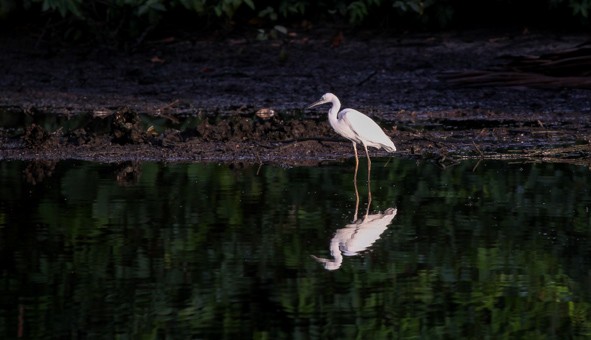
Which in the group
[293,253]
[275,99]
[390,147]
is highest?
[293,253]

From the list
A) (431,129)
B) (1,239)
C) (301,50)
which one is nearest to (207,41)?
(301,50)

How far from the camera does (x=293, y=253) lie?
704 cm

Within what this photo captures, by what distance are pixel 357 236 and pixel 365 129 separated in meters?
2.84

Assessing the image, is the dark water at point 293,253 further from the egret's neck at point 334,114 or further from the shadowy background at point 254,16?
the shadowy background at point 254,16

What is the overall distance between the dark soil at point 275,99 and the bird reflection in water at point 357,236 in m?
2.49

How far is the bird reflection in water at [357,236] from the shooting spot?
271 inches

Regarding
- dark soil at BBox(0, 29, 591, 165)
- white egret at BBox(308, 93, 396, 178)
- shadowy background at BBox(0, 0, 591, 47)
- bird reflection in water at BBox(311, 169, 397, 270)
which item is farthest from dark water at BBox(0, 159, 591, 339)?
shadowy background at BBox(0, 0, 591, 47)


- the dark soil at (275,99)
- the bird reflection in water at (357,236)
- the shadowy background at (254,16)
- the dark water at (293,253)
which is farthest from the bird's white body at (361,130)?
the shadowy background at (254,16)

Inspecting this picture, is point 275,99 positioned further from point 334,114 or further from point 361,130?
point 361,130

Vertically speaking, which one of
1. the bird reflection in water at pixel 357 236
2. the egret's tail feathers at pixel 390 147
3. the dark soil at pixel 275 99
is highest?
the bird reflection in water at pixel 357 236

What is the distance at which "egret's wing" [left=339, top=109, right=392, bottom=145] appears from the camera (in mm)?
10227

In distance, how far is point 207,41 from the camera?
18359 mm

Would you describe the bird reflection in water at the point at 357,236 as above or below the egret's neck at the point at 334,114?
below

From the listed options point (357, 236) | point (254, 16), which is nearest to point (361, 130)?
point (357, 236)
